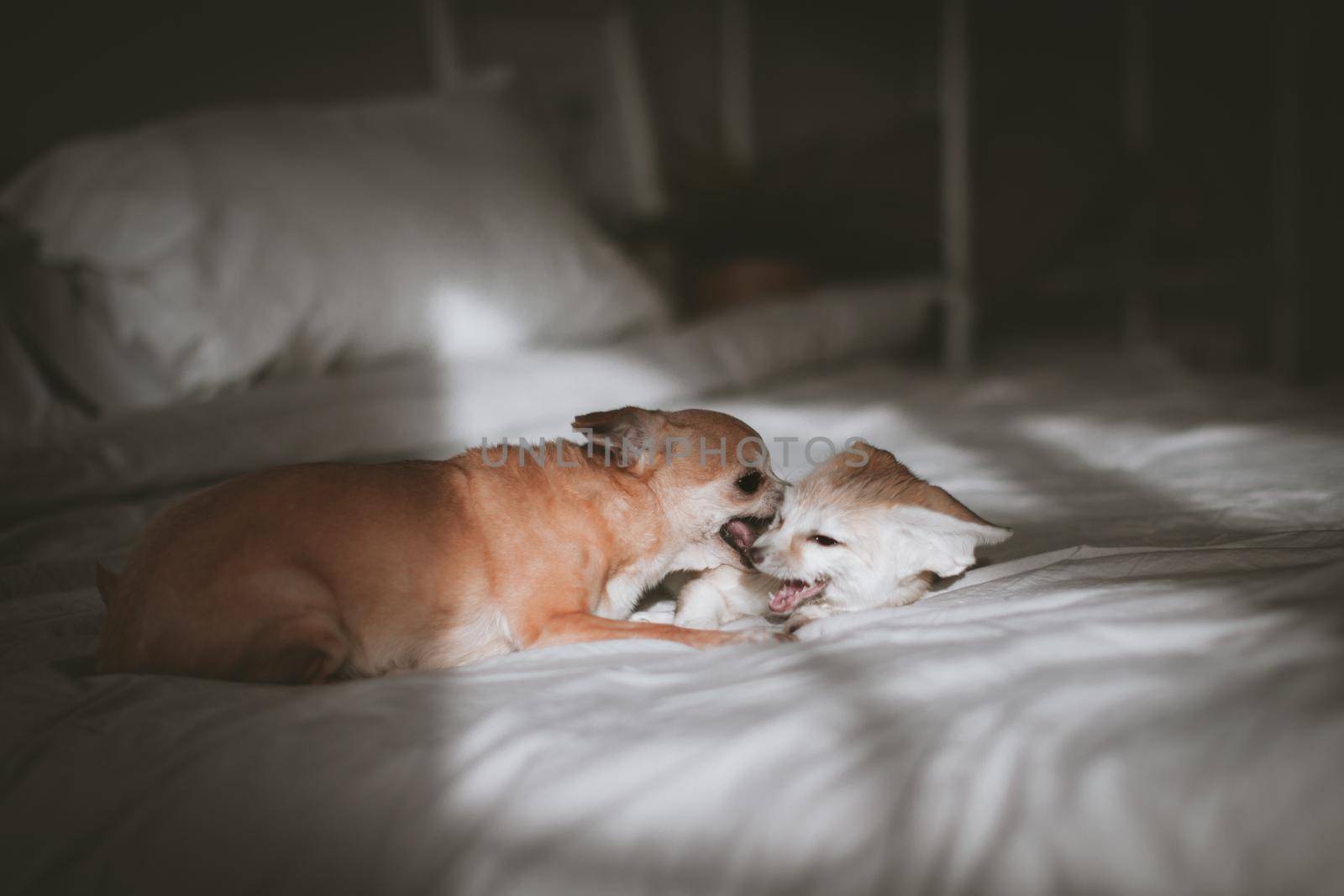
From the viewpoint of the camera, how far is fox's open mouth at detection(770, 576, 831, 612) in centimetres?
148

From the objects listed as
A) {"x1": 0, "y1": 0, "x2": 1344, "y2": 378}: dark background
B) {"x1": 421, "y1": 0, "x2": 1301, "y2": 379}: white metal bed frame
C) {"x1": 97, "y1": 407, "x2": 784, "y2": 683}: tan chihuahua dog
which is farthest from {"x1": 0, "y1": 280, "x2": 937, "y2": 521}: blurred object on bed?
{"x1": 421, "y1": 0, "x2": 1301, "y2": 379}: white metal bed frame

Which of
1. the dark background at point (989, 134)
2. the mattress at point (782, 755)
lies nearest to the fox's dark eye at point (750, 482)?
the mattress at point (782, 755)

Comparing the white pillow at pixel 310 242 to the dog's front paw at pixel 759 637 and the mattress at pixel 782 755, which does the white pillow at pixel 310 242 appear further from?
the dog's front paw at pixel 759 637

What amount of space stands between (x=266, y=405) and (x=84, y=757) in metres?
1.11

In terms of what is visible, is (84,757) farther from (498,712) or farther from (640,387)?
(640,387)

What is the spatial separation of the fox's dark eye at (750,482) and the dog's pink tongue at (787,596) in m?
0.17

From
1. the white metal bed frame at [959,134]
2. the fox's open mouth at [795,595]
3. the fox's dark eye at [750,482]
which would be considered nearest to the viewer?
the fox's open mouth at [795,595]

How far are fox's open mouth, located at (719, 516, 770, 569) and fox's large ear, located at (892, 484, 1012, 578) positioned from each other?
1.01ft

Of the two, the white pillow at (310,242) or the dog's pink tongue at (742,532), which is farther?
the white pillow at (310,242)

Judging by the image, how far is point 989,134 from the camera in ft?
13.7

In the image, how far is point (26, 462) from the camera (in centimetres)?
157

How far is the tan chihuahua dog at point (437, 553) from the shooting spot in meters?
1.09

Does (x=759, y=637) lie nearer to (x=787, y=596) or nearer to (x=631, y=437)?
(x=787, y=596)

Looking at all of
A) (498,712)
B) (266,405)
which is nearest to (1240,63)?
(266,405)
